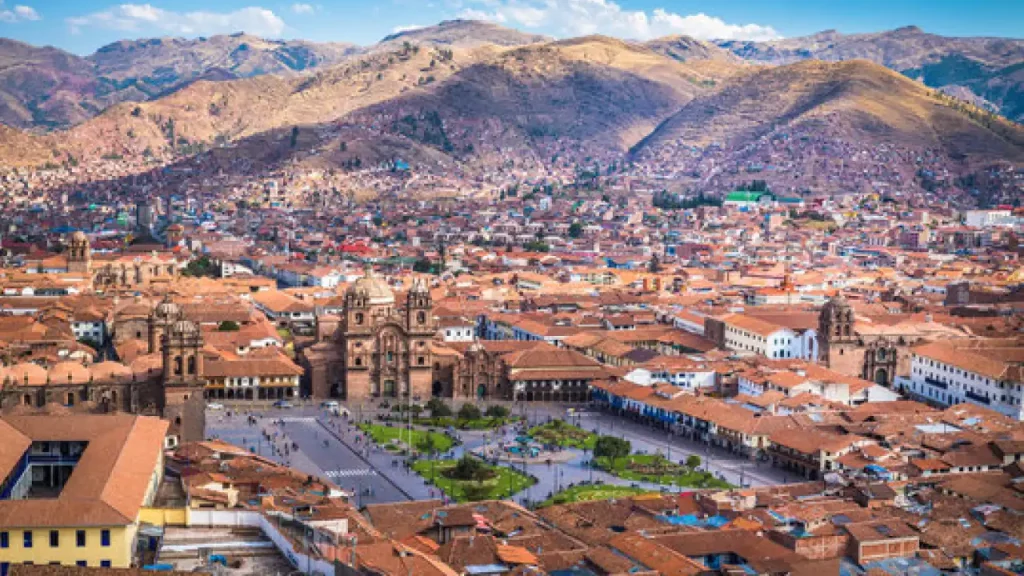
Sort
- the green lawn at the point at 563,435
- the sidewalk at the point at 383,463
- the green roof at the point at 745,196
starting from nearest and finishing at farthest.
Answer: the sidewalk at the point at 383,463, the green lawn at the point at 563,435, the green roof at the point at 745,196

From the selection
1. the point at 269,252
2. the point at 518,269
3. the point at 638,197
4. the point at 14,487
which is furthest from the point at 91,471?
the point at 638,197

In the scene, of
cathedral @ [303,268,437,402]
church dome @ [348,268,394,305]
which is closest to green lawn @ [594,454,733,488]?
cathedral @ [303,268,437,402]

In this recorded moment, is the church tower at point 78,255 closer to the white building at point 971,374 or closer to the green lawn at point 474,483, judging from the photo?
the green lawn at point 474,483

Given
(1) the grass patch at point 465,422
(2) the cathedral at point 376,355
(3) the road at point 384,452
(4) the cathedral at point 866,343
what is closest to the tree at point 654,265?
(4) the cathedral at point 866,343

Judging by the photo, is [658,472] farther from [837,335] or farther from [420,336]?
[837,335]

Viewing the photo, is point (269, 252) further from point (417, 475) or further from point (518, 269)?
point (417, 475)

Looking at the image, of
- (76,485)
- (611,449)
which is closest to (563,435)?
(611,449)
